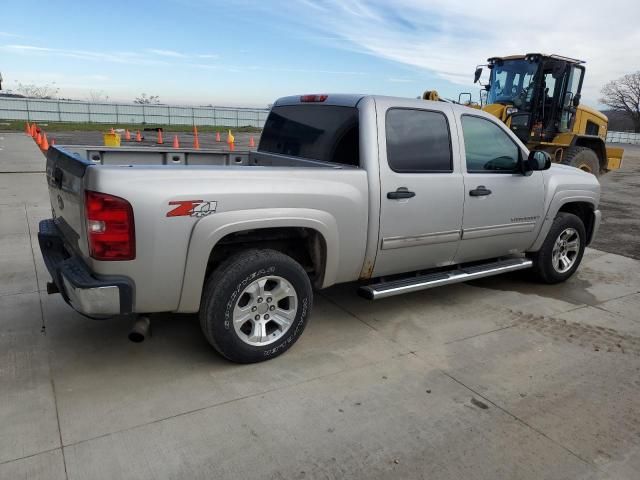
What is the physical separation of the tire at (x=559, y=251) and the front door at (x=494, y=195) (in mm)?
394

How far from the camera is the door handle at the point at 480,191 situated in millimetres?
4441

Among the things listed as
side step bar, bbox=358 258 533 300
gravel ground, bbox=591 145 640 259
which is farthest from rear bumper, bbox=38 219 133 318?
gravel ground, bbox=591 145 640 259

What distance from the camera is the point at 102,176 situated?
287cm

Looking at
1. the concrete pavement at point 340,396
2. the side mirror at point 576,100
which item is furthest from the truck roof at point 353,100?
the side mirror at point 576,100

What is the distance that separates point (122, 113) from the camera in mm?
46688

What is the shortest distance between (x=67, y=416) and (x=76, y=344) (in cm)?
97

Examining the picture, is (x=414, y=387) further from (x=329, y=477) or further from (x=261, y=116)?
(x=261, y=116)

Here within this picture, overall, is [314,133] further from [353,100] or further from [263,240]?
[263,240]

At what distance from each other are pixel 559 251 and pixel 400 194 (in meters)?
2.61

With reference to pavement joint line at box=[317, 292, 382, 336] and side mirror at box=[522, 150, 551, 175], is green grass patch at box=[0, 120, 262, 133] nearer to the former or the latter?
pavement joint line at box=[317, 292, 382, 336]

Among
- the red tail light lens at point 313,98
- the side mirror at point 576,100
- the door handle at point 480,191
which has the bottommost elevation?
the door handle at point 480,191

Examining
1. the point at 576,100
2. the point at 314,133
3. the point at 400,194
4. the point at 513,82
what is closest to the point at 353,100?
the point at 314,133

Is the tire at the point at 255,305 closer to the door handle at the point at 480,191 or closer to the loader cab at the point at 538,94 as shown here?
the door handle at the point at 480,191

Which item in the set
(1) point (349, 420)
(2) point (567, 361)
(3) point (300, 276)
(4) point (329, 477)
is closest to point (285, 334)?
(3) point (300, 276)
